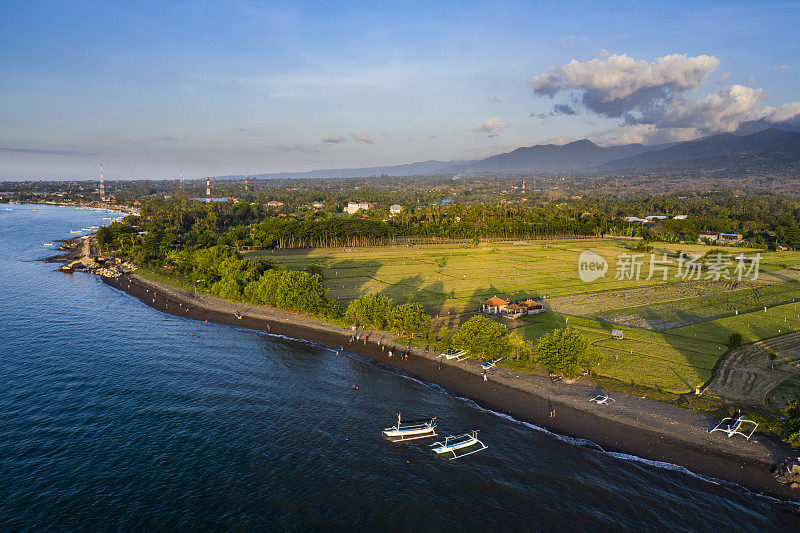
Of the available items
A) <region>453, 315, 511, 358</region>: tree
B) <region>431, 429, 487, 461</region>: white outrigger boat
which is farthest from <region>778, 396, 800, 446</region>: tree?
<region>453, 315, 511, 358</region>: tree

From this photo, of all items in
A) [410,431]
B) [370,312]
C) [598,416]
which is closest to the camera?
[410,431]

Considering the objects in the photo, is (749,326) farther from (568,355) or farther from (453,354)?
(453,354)

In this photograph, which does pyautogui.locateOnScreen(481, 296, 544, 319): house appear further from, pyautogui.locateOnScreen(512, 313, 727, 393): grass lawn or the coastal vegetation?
pyautogui.locateOnScreen(512, 313, 727, 393): grass lawn

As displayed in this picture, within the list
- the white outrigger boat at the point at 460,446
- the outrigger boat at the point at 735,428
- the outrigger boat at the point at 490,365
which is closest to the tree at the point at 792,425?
the outrigger boat at the point at 735,428

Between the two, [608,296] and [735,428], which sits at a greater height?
[608,296]

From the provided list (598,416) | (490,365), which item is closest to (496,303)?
(490,365)

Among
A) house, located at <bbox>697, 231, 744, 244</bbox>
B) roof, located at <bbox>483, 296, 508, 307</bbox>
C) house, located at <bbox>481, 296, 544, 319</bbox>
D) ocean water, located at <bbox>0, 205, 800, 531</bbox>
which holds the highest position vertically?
house, located at <bbox>697, 231, 744, 244</bbox>
